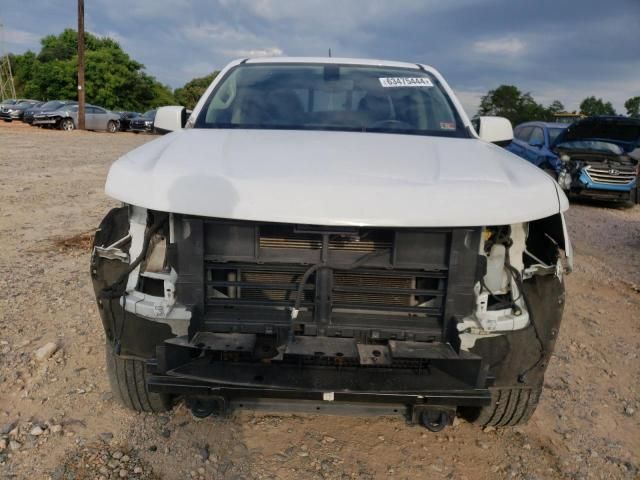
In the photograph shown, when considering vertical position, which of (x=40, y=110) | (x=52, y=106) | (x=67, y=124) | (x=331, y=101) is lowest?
(x=67, y=124)

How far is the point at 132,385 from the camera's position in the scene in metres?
2.64

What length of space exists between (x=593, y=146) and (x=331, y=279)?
10325mm

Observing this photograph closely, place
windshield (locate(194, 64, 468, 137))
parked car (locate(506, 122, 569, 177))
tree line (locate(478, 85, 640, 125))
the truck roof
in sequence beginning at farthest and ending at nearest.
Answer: tree line (locate(478, 85, 640, 125)) < parked car (locate(506, 122, 569, 177)) < the truck roof < windshield (locate(194, 64, 468, 137))

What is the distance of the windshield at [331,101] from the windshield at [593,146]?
8022 millimetres

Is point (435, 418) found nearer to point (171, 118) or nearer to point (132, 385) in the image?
point (132, 385)

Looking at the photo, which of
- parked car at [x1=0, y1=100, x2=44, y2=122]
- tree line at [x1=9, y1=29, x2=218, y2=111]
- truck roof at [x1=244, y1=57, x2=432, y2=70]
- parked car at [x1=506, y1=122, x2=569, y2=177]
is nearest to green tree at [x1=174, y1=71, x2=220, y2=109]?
tree line at [x1=9, y1=29, x2=218, y2=111]

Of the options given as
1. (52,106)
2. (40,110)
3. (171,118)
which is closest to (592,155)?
(171,118)

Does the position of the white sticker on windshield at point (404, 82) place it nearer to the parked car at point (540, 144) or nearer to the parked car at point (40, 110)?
the parked car at point (540, 144)

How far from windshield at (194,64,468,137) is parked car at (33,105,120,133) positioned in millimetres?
25131

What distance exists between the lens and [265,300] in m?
2.25

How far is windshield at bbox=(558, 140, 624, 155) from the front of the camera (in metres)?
10.6

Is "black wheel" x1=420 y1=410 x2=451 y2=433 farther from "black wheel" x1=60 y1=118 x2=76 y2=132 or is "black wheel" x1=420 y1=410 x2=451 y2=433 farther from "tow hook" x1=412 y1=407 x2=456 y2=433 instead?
"black wheel" x1=60 y1=118 x2=76 y2=132

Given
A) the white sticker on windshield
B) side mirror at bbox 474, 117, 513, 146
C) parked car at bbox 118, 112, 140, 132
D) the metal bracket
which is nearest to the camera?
the metal bracket

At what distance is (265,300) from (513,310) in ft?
3.48
